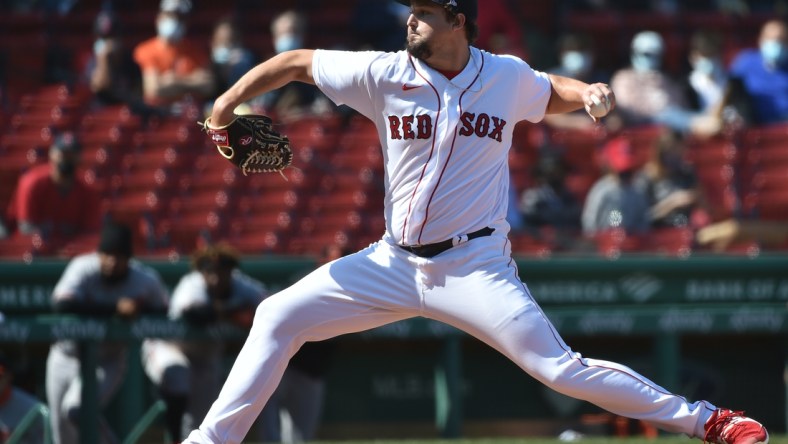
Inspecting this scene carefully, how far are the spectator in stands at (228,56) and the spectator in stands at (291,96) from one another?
10.9 inches

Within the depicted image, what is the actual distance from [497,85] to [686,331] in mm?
3770

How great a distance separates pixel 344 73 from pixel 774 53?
7.44 meters

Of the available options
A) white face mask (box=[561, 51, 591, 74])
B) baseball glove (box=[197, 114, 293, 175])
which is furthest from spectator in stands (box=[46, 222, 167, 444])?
white face mask (box=[561, 51, 591, 74])

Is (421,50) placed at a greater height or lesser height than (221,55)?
lesser

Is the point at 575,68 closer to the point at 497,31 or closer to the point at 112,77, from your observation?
the point at 497,31

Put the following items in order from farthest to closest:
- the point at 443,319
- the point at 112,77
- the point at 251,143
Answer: the point at 112,77
the point at 251,143
the point at 443,319

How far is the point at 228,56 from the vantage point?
1110cm

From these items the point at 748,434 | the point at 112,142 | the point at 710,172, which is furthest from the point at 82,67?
the point at 748,434

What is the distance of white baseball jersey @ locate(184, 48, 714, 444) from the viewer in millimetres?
4602

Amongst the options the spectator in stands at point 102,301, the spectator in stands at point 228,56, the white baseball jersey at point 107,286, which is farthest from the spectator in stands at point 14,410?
the spectator in stands at point 228,56

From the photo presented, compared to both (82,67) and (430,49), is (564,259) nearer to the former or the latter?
(430,49)

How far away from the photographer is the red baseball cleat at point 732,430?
457 cm

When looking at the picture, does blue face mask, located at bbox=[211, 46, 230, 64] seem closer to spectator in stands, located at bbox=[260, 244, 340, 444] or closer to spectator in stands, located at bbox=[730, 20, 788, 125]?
spectator in stands, located at bbox=[260, 244, 340, 444]

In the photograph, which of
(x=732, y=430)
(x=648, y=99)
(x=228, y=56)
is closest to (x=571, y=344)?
(x=648, y=99)
